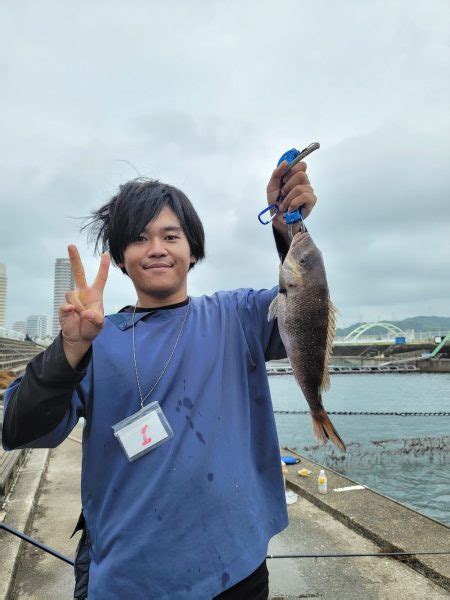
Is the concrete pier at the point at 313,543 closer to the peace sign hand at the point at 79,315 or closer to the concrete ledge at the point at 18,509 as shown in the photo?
the concrete ledge at the point at 18,509

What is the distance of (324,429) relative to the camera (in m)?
2.11

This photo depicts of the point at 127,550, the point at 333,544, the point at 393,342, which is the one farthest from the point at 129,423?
the point at 393,342

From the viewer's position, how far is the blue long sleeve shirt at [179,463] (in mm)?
1666

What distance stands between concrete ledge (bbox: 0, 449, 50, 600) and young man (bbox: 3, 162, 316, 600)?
263cm

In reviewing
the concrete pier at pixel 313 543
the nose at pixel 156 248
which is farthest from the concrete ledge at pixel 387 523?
the nose at pixel 156 248

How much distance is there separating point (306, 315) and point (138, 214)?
955 millimetres

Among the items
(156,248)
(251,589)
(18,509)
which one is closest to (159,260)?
(156,248)

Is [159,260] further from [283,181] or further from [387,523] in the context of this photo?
[387,523]

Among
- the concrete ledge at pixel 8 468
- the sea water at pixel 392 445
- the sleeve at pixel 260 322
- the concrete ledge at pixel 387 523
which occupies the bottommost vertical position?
the sea water at pixel 392 445

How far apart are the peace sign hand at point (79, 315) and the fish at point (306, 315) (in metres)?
0.87

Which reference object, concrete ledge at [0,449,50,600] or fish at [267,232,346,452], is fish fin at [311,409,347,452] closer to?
fish at [267,232,346,452]

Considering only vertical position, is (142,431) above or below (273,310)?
below

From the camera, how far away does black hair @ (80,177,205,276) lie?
2.12 metres

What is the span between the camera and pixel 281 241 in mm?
2400
